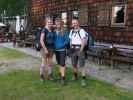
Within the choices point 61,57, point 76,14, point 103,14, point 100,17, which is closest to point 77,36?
point 61,57

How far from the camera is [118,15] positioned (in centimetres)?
1642

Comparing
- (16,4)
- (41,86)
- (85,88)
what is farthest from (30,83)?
(16,4)

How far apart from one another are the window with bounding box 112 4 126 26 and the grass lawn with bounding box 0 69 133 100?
5019mm

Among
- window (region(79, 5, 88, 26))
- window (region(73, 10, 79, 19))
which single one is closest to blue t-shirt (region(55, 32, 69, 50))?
window (region(79, 5, 88, 26))

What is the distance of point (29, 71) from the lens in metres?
13.6

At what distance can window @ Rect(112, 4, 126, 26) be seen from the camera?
52.8 ft

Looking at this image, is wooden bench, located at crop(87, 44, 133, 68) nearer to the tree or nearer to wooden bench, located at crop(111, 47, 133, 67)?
wooden bench, located at crop(111, 47, 133, 67)

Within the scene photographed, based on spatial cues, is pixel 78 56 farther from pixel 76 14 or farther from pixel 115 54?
pixel 76 14

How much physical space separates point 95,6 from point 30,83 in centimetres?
831

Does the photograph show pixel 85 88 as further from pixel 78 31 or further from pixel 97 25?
pixel 97 25

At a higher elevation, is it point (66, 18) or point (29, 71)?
point (66, 18)

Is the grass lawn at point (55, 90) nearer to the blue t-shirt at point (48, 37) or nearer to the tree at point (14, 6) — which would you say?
the blue t-shirt at point (48, 37)

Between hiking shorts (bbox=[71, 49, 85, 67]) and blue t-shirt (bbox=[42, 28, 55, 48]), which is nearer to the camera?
hiking shorts (bbox=[71, 49, 85, 67])

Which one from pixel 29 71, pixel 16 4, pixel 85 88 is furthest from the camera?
pixel 16 4
